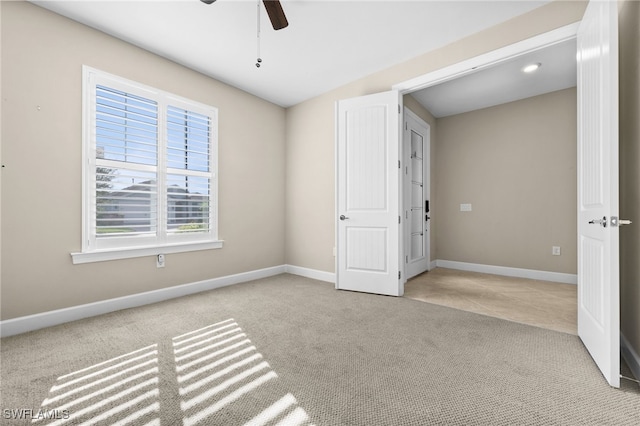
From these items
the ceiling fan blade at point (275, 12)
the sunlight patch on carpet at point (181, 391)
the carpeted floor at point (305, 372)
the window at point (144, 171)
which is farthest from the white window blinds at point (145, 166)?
the ceiling fan blade at point (275, 12)

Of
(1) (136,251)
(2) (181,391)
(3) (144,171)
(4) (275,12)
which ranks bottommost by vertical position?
(2) (181,391)

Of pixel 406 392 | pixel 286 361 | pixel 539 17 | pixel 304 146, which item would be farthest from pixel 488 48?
pixel 286 361

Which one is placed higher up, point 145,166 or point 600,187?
point 145,166

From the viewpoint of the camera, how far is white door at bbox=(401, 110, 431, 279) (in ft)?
13.9

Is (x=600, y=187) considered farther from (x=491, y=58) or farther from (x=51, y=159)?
(x=51, y=159)

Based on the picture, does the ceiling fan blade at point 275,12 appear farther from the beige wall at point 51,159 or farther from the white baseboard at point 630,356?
the white baseboard at point 630,356

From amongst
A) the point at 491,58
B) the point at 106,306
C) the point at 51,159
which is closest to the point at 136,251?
the point at 106,306

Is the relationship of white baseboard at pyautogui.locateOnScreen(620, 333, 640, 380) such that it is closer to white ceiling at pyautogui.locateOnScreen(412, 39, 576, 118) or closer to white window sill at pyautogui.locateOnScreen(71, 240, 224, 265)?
white ceiling at pyautogui.locateOnScreen(412, 39, 576, 118)

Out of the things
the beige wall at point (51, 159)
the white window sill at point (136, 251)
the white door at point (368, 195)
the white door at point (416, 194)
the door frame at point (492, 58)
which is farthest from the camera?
the white door at point (416, 194)

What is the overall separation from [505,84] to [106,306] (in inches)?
215

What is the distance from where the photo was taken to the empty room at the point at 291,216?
5.17 ft

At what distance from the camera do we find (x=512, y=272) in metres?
4.49

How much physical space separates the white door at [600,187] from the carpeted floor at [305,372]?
9.6 inches

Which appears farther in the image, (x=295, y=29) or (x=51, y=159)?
(x=295, y=29)
